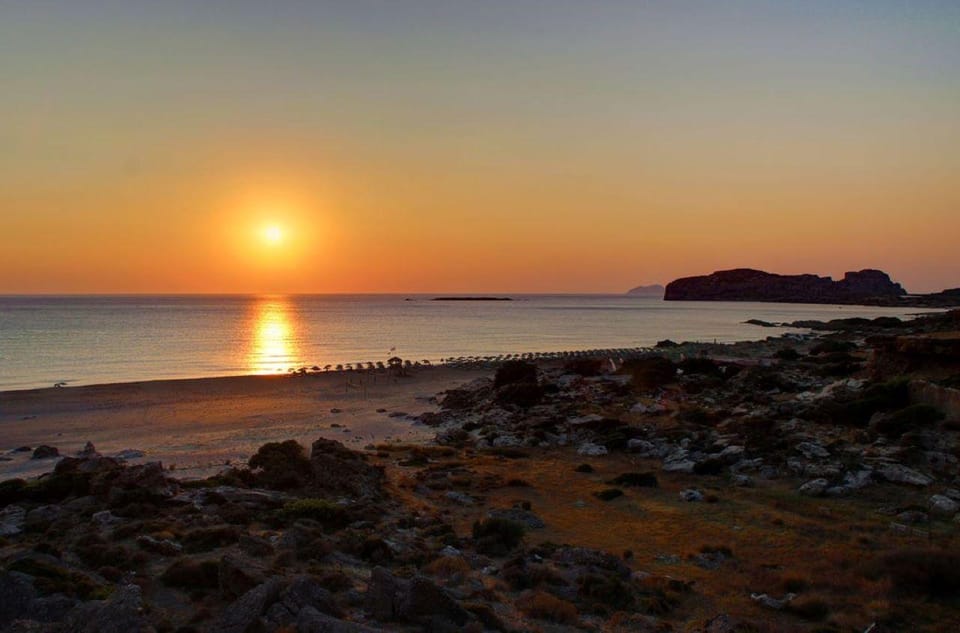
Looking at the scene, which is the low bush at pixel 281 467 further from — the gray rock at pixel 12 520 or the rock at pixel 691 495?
the rock at pixel 691 495

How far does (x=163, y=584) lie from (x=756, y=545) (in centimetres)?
1371

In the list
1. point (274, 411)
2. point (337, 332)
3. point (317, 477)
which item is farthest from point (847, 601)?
point (337, 332)

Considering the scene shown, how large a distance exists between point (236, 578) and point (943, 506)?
18.2 meters

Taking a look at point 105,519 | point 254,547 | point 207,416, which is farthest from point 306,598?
point 207,416

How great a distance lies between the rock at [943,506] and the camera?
1711 cm

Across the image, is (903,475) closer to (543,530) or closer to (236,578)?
(543,530)

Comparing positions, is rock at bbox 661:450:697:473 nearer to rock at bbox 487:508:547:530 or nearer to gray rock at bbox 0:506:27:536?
rock at bbox 487:508:547:530

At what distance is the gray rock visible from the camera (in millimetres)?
14562

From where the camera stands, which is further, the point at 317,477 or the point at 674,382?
the point at 674,382

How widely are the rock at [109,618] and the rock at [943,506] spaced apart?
63.0 feet

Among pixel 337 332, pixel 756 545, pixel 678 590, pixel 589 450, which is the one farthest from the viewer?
pixel 337 332

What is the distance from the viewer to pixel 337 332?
113 meters

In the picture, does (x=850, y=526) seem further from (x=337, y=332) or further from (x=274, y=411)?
(x=337, y=332)

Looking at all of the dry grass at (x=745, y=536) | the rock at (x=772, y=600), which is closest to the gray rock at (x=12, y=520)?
the dry grass at (x=745, y=536)
